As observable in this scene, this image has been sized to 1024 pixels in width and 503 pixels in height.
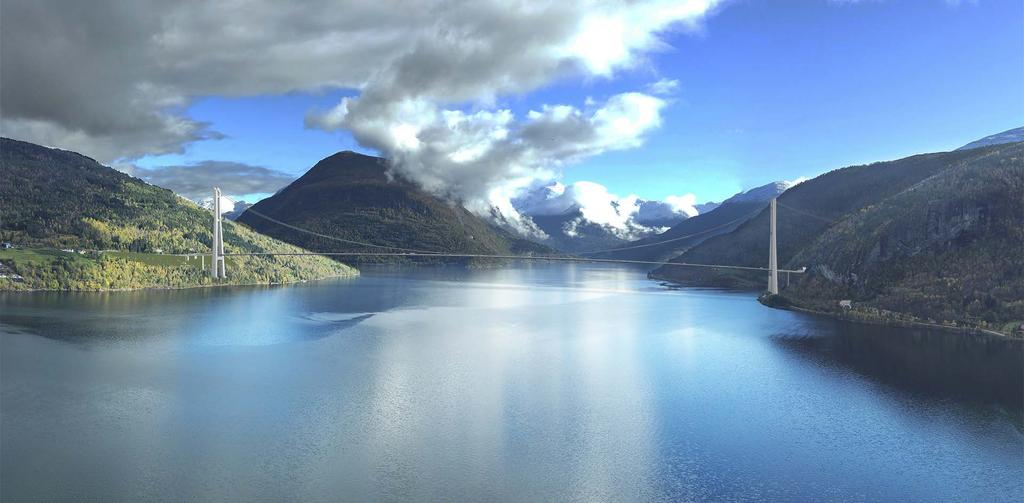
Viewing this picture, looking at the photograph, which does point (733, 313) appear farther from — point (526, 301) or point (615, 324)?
point (526, 301)

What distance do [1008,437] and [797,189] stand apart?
363ft

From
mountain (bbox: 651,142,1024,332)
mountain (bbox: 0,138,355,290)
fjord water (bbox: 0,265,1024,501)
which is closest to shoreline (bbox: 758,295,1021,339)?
mountain (bbox: 651,142,1024,332)

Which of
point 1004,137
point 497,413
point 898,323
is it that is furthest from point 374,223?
point 1004,137

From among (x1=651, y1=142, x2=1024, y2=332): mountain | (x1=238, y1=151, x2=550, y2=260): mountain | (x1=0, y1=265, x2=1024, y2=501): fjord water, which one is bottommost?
(x1=0, y1=265, x2=1024, y2=501): fjord water

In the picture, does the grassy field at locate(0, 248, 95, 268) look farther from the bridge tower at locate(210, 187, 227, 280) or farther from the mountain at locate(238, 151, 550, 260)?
the mountain at locate(238, 151, 550, 260)

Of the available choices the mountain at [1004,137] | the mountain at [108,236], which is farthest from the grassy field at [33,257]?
the mountain at [1004,137]

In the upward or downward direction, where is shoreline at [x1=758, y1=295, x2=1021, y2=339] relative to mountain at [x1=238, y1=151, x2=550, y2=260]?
downward

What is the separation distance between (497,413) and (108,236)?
85.2m

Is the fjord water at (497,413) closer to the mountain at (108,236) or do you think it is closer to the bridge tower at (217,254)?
the mountain at (108,236)

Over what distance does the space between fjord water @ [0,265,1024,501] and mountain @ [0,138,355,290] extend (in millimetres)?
31410

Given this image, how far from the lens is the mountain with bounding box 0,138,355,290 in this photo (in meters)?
71.9

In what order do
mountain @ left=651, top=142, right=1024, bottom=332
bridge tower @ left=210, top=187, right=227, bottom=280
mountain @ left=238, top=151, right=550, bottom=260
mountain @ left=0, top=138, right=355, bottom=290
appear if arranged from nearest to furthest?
1. mountain @ left=651, top=142, right=1024, bottom=332
2. mountain @ left=0, top=138, right=355, bottom=290
3. bridge tower @ left=210, top=187, right=227, bottom=280
4. mountain @ left=238, top=151, right=550, bottom=260

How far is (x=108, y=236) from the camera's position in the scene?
84.5m

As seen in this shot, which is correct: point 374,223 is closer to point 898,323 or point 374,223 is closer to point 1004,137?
point 898,323
